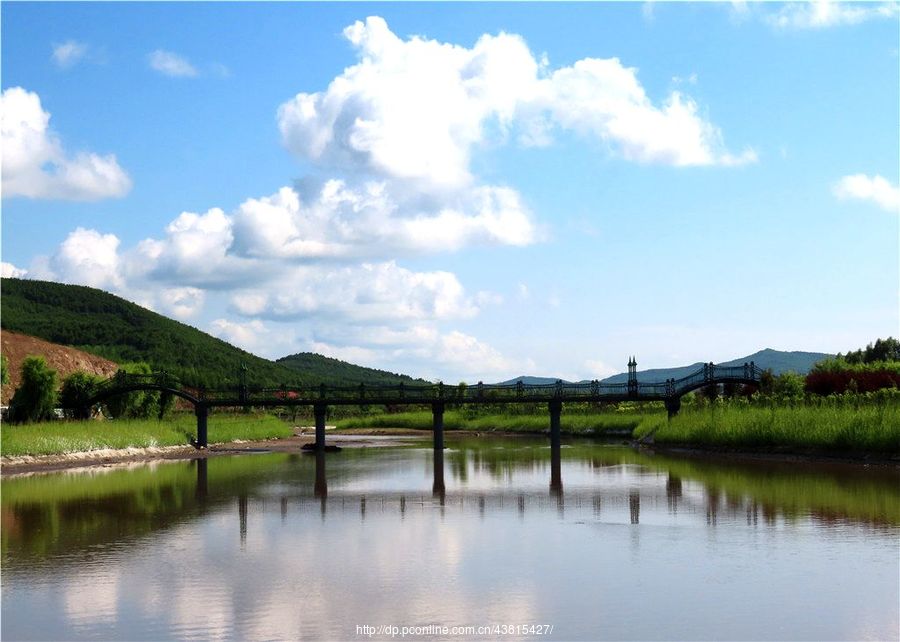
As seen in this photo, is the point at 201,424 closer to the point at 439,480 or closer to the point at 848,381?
the point at 439,480

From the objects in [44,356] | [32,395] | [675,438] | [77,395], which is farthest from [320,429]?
[44,356]

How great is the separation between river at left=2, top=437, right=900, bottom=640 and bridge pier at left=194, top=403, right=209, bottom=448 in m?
32.8

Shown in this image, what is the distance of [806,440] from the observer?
2201 inches

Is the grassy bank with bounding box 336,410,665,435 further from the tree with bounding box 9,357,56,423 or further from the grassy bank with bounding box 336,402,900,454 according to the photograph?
the tree with bounding box 9,357,56,423

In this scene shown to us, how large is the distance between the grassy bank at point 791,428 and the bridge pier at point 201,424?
36.3 metres

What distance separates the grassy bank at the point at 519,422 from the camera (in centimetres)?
10412

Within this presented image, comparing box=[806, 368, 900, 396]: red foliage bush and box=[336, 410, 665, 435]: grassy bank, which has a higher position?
box=[806, 368, 900, 396]: red foliage bush

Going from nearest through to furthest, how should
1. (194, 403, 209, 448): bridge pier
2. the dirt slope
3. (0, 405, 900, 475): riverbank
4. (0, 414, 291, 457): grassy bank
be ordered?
(0, 405, 900, 475): riverbank → (0, 414, 291, 457): grassy bank → (194, 403, 209, 448): bridge pier → the dirt slope

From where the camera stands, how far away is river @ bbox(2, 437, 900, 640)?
18328 mm

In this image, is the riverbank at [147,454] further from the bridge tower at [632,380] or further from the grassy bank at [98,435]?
the bridge tower at [632,380]

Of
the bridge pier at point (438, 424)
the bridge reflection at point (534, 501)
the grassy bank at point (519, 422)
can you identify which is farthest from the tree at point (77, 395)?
the grassy bank at point (519, 422)

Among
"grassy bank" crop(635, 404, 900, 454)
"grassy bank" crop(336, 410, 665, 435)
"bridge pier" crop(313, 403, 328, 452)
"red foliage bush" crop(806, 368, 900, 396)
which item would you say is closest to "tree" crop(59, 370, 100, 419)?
"bridge pier" crop(313, 403, 328, 452)

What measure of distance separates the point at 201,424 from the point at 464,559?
6067 centimetres

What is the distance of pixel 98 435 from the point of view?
67.7 meters
